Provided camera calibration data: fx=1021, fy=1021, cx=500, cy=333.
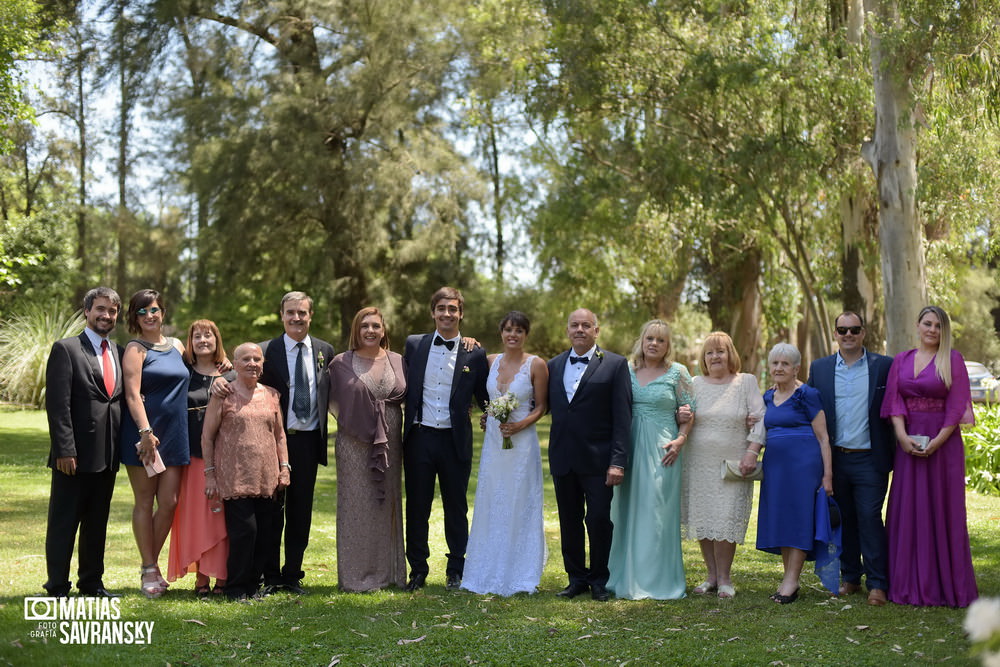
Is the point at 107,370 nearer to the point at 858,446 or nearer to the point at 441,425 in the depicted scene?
the point at 441,425

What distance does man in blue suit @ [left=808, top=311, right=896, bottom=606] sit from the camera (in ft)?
24.7

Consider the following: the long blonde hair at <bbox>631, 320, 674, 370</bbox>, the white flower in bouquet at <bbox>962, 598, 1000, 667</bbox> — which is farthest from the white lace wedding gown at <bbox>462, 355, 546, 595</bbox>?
the white flower in bouquet at <bbox>962, 598, 1000, 667</bbox>

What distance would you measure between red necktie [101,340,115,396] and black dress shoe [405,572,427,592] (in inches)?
103

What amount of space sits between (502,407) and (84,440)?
9.51ft

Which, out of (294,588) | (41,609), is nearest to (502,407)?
(294,588)

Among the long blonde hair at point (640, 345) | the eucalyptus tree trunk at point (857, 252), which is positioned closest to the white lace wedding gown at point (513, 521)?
the long blonde hair at point (640, 345)

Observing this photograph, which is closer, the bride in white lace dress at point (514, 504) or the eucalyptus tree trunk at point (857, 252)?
the bride in white lace dress at point (514, 504)

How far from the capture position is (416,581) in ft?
25.6

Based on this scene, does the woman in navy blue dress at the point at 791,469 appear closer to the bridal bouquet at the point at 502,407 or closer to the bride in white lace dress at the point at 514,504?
the bride in white lace dress at the point at 514,504

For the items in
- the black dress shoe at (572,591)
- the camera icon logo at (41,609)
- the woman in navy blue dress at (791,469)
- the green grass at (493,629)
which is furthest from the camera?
the black dress shoe at (572,591)

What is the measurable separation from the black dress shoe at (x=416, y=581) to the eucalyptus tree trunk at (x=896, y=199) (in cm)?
815

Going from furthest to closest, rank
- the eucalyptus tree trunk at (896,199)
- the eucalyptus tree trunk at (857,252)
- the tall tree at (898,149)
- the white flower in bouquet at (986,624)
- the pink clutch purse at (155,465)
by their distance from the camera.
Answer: the eucalyptus tree trunk at (857,252) → the eucalyptus tree trunk at (896,199) → the tall tree at (898,149) → the pink clutch purse at (155,465) → the white flower in bouquet at (986,624)

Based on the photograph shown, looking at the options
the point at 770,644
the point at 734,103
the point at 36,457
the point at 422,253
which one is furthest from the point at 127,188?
the point at 770,644

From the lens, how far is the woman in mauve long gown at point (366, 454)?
7.55 meters
